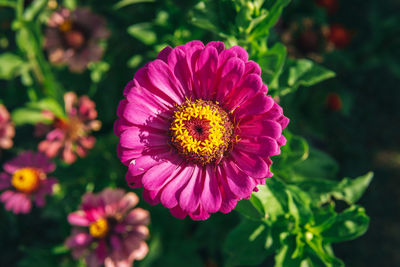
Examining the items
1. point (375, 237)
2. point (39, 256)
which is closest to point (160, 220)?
point (39, 256)

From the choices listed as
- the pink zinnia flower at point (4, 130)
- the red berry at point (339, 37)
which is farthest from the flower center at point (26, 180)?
the red berry at point (339, 37)

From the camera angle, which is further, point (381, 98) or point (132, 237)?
point (381, 98)

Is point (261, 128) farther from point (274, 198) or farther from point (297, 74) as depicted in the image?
point (297, 74)

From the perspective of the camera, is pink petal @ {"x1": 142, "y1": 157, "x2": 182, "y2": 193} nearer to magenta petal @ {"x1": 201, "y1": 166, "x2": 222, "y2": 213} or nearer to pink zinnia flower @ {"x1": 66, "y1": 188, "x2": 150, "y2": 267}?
magenta petal @ {"x1": 201, "y1": 166, "x2": 222, "y2": 213}

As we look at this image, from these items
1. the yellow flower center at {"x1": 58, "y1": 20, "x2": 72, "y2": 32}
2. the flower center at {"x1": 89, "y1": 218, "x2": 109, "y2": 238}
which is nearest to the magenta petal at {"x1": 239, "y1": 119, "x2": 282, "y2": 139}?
the flower center at {"x1": 89, "y1": 218, "x2": 109, "y2": 238}

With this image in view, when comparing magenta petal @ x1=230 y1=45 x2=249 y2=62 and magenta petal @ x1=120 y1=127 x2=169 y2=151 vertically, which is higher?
magenta petal @ x1=230 y1=45 x2=249 y2=62

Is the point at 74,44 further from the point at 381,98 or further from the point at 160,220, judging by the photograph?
the point at 381,98

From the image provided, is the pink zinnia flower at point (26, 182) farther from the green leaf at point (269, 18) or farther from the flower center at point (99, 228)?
the green leaf at point (269, 18)
